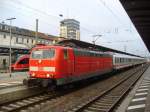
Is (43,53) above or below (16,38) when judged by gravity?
below

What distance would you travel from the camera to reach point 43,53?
58.5 feet

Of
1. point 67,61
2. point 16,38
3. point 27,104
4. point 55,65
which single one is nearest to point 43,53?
point 55,65

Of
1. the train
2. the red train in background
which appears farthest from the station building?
the train

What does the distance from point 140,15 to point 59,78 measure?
35.0ft

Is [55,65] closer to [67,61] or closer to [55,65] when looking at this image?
[55,65]

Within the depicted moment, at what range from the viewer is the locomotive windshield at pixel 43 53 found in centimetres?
1738

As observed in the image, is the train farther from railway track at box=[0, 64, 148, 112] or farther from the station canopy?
the station canopy

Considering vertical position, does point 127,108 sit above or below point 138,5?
below

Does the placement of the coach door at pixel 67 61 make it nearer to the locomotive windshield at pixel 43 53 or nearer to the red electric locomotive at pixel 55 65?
the red electric locomotive at pixel 55 65

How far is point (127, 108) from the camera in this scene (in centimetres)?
1305

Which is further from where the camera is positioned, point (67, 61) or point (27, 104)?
point (67, 61)

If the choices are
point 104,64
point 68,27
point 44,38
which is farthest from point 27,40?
point 104,64

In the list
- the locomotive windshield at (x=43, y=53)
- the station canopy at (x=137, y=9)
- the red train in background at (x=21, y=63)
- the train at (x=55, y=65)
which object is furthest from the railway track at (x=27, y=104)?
the red train in background at (x=21, y=63)

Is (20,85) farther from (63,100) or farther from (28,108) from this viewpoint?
(28,108)
